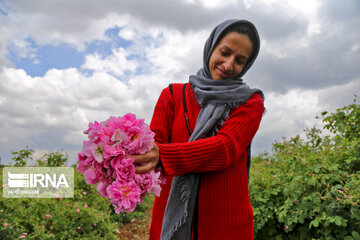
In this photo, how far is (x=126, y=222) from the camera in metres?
5.73

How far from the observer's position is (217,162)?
4.45 feet

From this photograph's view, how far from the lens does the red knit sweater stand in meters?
1.35

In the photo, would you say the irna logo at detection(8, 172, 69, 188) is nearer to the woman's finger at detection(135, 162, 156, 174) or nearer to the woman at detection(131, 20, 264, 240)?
the woman at detection(131, 20, 264, 240)

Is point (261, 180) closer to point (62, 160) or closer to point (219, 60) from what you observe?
point (219, 60)

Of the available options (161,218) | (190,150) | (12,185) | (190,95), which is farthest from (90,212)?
(190,150)

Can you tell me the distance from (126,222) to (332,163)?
3.94m

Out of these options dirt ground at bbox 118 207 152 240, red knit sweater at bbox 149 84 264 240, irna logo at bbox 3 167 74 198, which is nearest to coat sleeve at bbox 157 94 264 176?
red knit sweater at bbox 149 84 264 240

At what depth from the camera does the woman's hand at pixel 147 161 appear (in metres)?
1.12

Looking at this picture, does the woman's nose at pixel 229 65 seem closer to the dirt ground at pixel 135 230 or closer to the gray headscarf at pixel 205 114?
the gray headscarf at pixel 205 114

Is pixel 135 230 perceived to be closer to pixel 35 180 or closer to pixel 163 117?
pixel 35 180

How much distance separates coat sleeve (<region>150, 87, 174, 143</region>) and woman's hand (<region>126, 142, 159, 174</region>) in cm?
41

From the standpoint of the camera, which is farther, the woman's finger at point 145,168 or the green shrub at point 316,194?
the green shrub at point 316,194

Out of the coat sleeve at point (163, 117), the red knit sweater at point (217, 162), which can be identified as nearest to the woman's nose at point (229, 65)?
the red knit sweater at point (217, 162)

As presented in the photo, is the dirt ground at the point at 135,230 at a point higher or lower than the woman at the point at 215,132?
lower
